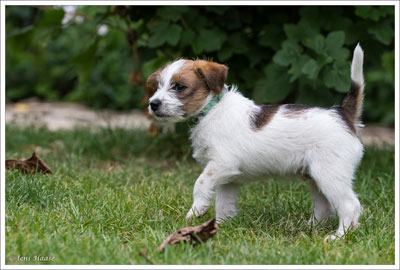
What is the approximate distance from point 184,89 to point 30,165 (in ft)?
6.67

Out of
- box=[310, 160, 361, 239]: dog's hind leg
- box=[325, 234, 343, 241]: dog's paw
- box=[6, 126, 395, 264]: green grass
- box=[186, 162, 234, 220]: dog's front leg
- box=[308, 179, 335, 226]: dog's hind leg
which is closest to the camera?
box=[6, 126, 395, 264]: green grass

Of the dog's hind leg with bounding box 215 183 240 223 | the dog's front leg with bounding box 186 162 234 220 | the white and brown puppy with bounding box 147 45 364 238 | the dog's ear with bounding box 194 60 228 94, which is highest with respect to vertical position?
the dog's ear with bounding box 194 60 228 94

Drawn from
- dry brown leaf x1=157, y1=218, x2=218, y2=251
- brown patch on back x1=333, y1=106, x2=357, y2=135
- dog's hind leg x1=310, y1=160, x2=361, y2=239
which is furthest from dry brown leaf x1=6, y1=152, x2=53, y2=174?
brown patch on back x1=333, y1=106, x2=357, y2=135

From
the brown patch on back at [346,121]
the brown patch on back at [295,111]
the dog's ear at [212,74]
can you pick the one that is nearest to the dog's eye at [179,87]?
the dog's ear at [212,74]

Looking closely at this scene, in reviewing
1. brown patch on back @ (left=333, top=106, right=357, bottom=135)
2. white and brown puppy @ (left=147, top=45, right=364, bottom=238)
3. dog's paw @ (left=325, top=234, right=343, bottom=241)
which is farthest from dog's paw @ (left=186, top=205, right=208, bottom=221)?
brown patch on back @ (left=333, top=106, right=357, bottom=135)

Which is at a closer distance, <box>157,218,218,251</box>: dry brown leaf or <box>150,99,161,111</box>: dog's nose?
<box>157,218,218,251</box>: dry brown leaf

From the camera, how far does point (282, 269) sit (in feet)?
10.6

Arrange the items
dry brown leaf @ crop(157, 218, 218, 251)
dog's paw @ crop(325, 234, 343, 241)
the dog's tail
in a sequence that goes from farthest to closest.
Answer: the dog's tail → dog's paw @ crop(325, 234, 343, 241) → dry brown leaf @ crop(157, 218, 218, 251)

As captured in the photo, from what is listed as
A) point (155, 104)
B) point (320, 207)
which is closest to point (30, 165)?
point (155, 104)

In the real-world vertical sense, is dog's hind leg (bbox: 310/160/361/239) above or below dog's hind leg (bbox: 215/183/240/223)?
above

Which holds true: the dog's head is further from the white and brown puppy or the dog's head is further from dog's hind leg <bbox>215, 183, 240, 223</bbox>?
dog's hind leg <bbox>215, 183, 240, 223</bbox>

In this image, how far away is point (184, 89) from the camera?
4.12 metres

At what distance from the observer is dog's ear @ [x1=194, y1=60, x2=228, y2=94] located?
13.5 ft

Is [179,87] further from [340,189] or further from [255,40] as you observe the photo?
[255,40]
